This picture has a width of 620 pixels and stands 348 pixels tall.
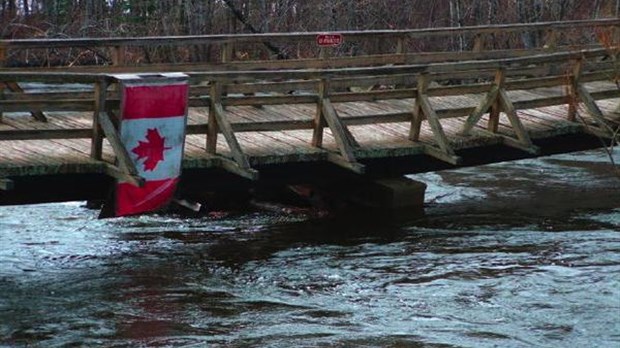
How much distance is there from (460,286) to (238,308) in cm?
215

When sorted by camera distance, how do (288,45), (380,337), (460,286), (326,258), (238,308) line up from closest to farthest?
(380,337)
(238,308)
(460,286)
(326,258)
(288,45)

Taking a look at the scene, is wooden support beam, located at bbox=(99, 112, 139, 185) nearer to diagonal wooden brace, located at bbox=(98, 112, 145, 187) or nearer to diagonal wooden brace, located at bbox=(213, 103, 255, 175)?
diagonal wooden brace, located at bbox=(98, 112, 145, 187)

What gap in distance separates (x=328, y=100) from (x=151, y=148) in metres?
2.62

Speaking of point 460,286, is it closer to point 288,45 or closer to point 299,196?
point 299,196

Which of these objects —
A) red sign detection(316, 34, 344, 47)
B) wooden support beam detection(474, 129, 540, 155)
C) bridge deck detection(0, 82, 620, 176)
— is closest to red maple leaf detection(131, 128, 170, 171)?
bridge deck detection(0, 82, 620, 176)

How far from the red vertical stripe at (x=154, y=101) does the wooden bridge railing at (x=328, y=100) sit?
23cm

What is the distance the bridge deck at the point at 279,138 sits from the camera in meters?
12.0

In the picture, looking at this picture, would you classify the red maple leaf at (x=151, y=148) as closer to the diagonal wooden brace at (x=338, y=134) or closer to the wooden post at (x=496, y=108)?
the diagonal wooden brace at (x=338, y=134)

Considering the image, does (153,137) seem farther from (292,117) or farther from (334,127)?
(292,117)

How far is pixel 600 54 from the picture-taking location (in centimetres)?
1680

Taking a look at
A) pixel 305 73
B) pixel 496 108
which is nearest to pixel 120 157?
pixel 305 73

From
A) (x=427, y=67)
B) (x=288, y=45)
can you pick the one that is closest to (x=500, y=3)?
(x=288, y=45)

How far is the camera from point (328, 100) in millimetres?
13992

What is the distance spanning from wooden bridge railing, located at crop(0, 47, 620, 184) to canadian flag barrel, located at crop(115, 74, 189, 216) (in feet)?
0.73
